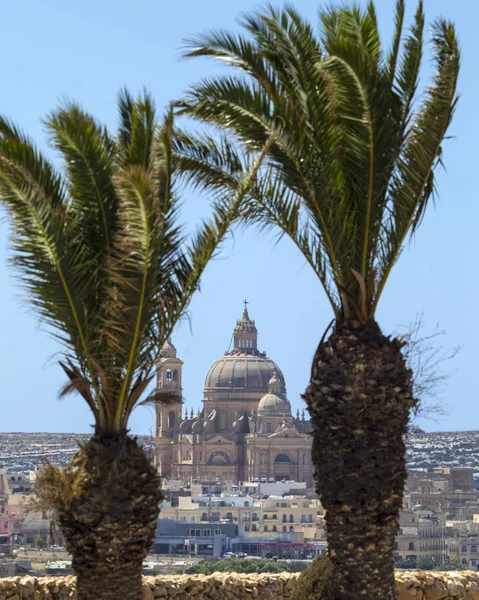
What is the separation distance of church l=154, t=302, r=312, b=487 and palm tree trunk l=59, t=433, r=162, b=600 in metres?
112

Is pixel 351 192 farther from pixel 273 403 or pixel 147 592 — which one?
pixel 273 403

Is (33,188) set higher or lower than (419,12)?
lower

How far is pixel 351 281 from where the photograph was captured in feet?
30.9

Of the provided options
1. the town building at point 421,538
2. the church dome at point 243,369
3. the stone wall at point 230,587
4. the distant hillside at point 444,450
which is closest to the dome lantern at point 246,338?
the church dome at point 243,369

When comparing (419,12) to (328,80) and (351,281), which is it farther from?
(351,281)

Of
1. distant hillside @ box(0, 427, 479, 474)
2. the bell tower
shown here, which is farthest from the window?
the bell tower

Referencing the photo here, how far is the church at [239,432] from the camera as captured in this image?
400 ft

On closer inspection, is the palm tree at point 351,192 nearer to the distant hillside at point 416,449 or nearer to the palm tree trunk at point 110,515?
the palm tree trunk at point 110,515

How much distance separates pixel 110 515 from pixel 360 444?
5.76 feet

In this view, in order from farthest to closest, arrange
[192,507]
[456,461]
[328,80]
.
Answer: [456,461] → [192,507] → [328,80]

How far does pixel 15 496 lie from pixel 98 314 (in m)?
50.5

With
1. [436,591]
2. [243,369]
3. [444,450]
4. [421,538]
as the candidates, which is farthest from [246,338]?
[436,591]

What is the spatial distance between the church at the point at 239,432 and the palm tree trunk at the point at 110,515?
11172 cm

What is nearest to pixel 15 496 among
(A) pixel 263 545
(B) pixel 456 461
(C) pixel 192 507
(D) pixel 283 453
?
(A) pixel 263 545
